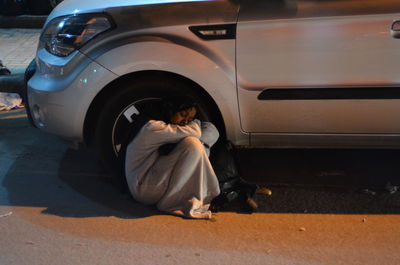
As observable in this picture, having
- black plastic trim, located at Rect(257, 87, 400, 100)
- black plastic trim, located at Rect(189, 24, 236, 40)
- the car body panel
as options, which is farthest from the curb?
black plastic trim, located at Rect(257, 87, 400, 100)

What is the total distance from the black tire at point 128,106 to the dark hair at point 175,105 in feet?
0.42

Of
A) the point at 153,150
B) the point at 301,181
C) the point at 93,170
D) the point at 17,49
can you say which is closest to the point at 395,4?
the point at 301,181

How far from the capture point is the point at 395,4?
128 inches

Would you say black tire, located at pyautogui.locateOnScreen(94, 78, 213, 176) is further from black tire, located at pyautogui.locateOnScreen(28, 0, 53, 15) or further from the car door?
black tire, located at pyautogui.locateOnScreen(28, 0, 53, 15)

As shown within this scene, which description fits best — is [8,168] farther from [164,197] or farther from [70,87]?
[164,197]

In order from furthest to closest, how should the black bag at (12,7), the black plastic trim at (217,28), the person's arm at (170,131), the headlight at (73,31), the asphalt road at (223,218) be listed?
the black bag at (12,7)
the headlight at (73,31)
the black plastic trim at (217,28)
the person's arm at (170,131)
the asphalt road at (223,218)

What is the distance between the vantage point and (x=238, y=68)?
341cm

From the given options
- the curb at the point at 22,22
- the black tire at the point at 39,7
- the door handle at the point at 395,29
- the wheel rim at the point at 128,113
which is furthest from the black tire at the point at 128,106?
the black tire at the point at 39,7

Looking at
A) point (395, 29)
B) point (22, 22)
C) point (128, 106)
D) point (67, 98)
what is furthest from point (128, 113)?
point (22, 22)

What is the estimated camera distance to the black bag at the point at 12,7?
30.9 ft

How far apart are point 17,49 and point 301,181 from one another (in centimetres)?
582

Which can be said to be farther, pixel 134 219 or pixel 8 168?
pixel 8 168

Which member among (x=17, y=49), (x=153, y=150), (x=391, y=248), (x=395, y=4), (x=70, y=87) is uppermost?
(x=395, y=4)

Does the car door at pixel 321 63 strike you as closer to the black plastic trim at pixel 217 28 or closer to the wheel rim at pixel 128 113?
the black plastic trim at pixel 217 28
